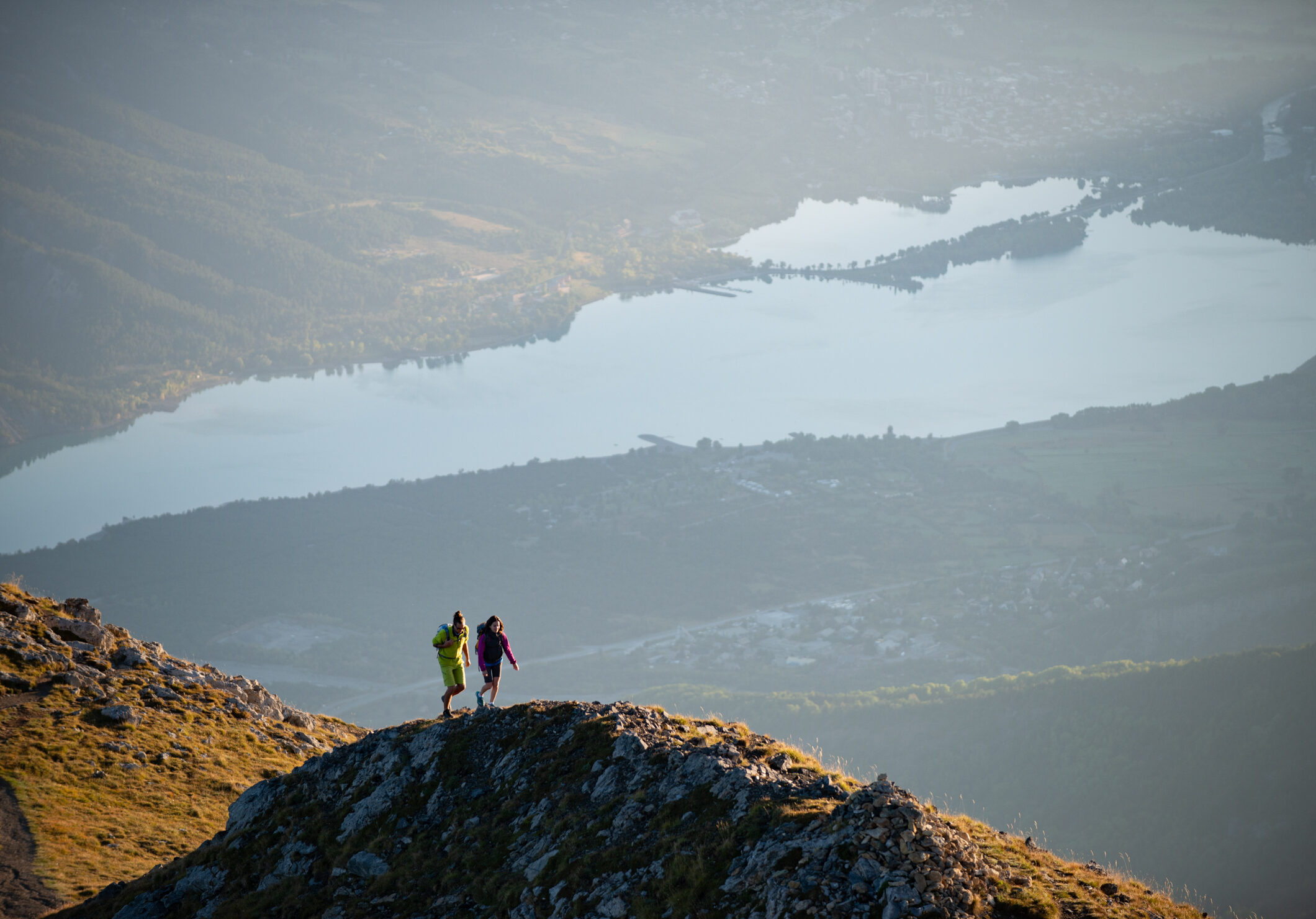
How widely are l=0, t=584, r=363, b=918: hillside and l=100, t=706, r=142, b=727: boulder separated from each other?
0.03 m

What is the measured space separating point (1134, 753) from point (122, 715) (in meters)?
63.0

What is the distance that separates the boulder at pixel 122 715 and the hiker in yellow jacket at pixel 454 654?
8.23 m

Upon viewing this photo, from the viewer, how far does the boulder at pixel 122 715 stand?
72.3 feet

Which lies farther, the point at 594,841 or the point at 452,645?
the point at 452,645

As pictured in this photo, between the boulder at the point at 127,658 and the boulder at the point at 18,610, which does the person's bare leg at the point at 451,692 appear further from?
the boulder at the point at 18,610

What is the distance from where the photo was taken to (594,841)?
13.1 m

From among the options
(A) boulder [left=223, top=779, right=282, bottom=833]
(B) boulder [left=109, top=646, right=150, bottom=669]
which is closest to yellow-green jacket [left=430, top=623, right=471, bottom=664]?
(A) boulder [left=223, top=779, right=282, bottom=833]

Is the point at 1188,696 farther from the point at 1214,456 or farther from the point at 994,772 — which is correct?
the point at 1214,456

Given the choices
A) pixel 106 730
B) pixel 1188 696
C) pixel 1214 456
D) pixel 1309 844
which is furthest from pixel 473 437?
pixel 106 730

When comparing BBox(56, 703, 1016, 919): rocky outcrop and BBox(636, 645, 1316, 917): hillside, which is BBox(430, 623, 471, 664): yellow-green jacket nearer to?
BBox(56, 703, 1016, 919): rocky outcrop

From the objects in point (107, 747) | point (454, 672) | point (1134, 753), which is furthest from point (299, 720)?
point (1134, 753)

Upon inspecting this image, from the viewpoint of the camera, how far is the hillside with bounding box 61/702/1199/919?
34.3ft

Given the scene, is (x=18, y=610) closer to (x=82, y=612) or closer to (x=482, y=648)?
(x=82, y=612)

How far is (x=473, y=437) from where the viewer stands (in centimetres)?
19150
